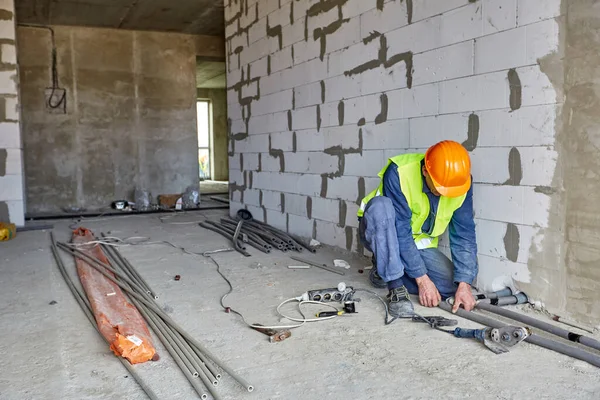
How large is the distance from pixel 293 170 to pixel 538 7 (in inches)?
112

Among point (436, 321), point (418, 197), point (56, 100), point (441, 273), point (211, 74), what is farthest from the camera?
point (211, 74)

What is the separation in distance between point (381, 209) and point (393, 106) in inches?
45.0

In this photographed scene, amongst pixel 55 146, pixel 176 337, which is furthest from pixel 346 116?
pixel 55 146

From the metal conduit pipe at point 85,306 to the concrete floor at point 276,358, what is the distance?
0.10ft

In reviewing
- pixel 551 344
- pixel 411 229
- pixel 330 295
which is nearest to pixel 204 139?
pixel 330 295

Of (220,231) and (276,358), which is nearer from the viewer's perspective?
(276,358)

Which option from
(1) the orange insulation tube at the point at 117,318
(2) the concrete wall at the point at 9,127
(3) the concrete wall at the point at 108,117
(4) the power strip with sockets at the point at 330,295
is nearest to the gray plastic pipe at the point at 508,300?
(4) the power strip with sockets at the point at 330,295

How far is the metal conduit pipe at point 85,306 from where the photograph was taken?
6.23ft

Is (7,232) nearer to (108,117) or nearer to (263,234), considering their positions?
(263,234)

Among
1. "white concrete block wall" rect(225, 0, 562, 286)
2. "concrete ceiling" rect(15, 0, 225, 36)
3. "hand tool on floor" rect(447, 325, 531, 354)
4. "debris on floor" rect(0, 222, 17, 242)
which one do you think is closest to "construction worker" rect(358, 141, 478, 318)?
"white concrete block wall" rect(225, 0, 562, 286)

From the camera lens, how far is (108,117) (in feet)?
27.1

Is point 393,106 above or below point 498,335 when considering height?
above

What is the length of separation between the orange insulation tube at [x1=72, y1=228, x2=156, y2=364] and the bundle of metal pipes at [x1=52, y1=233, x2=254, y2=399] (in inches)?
1.9

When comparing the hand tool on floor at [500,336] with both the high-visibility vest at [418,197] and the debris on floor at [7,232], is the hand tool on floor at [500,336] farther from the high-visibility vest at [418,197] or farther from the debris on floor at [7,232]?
the debris on floor at [7,232]
